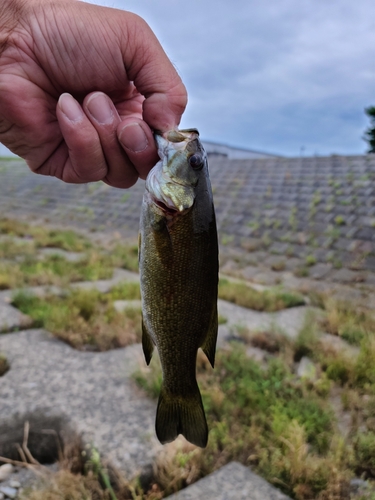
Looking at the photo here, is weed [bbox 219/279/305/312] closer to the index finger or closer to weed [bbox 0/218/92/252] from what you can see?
the index finger

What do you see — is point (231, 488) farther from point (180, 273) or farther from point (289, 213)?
point (289, 213)

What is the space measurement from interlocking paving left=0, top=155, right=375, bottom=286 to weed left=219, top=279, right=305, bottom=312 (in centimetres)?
193

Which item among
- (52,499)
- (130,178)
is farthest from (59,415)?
(130,178)

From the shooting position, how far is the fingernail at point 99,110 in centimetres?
222

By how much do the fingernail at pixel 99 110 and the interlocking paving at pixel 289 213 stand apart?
6861mm

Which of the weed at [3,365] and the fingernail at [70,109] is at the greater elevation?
the fingernail at [70,109]

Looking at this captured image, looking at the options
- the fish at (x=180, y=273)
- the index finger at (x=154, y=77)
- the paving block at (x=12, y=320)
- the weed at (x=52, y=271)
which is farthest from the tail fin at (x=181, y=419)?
the weed at (x=52, y=271)

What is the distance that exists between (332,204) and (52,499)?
30.6 feet

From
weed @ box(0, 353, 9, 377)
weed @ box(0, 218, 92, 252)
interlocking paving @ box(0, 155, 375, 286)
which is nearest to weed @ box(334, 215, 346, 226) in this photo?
interlocking paving @ box(0, 155, 375, 286)

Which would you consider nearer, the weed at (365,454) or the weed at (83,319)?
the weed at (365,454)

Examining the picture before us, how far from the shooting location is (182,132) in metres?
2.03

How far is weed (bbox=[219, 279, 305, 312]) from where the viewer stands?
6.48 metres

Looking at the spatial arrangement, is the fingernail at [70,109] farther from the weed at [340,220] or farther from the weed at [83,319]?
the weed at [340,220]

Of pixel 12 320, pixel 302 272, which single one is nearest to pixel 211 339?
pixel 12 320
